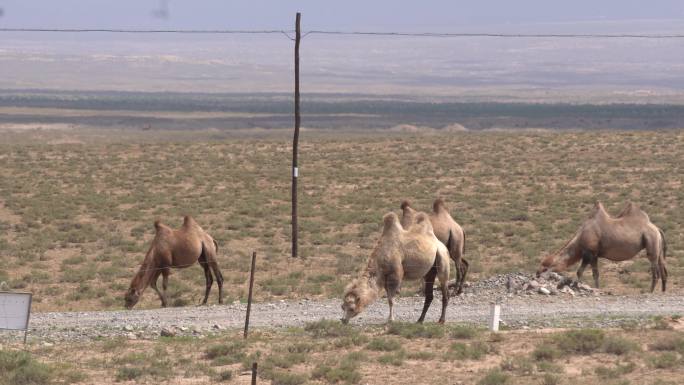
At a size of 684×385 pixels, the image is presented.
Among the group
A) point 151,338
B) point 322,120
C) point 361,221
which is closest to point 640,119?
point 322,120

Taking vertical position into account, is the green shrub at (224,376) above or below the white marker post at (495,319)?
→ below

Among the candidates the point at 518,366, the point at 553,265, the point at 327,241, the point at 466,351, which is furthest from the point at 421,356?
the point at 327,241

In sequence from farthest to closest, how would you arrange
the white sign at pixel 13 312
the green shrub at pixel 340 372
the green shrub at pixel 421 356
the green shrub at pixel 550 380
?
1. the white sign at pixel 13 312
2. the green shrub at pixel 421 356
3. the green shrub at pixel 340 372
4. the green shrub at pixel 550 380

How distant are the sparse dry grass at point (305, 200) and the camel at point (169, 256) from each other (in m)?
1.01

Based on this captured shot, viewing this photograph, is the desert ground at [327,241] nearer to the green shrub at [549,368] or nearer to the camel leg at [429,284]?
the green shrub at [549,368]

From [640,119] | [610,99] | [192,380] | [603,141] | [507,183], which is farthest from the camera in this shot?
[610,99]

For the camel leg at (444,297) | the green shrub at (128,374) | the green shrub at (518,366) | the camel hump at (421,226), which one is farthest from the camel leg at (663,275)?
the green shrub at (128,374)

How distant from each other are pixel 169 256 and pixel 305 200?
1946 centimetres

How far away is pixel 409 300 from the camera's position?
777 inches

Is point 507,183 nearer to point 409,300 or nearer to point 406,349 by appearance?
point 409,300

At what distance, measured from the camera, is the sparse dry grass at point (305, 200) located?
25172 millimetres

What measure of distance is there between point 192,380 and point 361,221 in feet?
71.0

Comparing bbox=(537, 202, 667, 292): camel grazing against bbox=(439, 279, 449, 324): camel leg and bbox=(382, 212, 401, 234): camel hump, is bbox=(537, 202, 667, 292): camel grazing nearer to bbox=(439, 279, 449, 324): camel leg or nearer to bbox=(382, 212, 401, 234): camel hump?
bbox=(439, 279, 449, 324): camel leg

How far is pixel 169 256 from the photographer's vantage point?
809 inches
